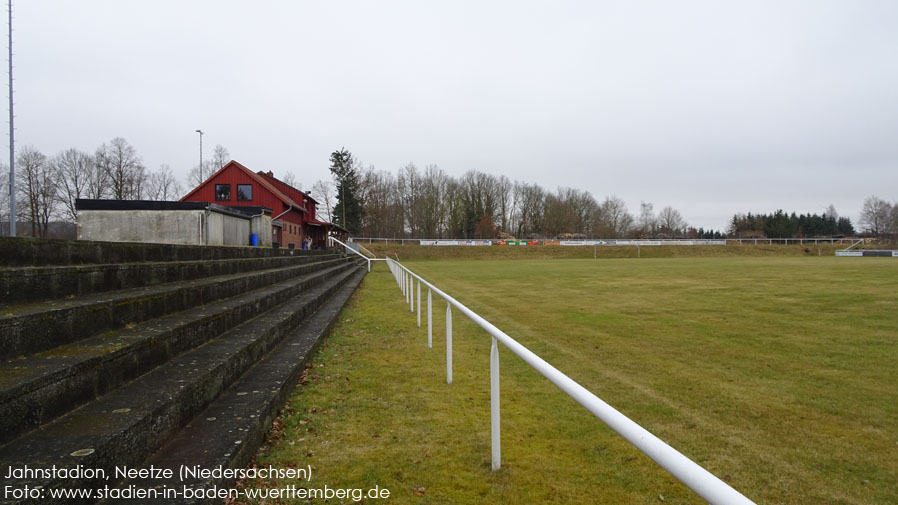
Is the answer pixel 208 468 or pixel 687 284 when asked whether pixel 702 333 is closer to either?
pixel 208 468

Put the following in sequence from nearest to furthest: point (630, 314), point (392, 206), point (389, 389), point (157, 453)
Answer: point (157, 453)
point (389, 389)
point (630, 314)
point (392, 206)

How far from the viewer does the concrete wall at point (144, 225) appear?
1406 cm

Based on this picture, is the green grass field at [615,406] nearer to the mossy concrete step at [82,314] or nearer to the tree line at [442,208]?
the mossy concrete step at [82,314]

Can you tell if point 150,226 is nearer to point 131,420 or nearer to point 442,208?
point 131,420

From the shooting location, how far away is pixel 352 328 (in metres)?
8.18

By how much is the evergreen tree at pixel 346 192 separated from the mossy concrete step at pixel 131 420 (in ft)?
189

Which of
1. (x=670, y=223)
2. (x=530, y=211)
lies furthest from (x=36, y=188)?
(x=670, y=223)

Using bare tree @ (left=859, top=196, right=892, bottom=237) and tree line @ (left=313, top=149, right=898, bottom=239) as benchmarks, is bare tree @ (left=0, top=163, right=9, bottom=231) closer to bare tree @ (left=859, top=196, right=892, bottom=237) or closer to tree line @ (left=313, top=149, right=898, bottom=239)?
tree line @ (left=313, top=149, right=898, bottom=239)

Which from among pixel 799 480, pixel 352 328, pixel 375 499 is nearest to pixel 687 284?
pixel 352 328

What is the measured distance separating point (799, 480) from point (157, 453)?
3.99 m

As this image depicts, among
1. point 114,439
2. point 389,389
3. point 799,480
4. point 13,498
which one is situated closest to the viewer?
point 13,498

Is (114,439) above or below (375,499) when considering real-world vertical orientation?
above

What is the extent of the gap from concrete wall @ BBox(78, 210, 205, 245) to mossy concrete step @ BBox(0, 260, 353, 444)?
454 inches

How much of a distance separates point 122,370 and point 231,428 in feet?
2.61
